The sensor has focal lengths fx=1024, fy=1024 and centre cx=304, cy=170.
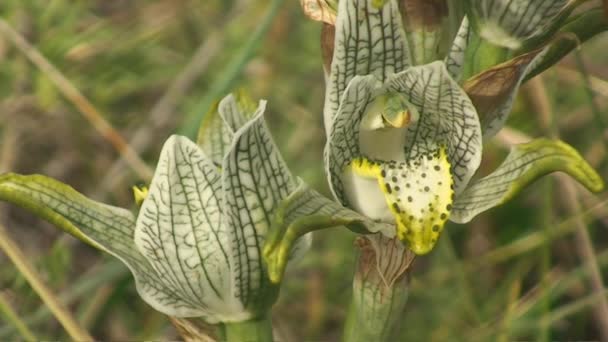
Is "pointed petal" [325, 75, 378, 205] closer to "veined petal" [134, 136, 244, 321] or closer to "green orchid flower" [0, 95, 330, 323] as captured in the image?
"green orchid flower" [0, 95, 330, 323]

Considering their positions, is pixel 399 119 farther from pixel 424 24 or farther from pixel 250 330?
pixel 250 330

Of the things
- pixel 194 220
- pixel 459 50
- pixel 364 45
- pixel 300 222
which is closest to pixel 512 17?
pixel 459 50

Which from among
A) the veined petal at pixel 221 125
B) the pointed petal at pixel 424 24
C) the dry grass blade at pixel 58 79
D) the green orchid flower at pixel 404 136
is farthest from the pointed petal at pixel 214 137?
the dry grass blade at pixel 58 79

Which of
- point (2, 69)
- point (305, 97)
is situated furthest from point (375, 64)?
point (305, 97)

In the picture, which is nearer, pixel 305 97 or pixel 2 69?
pixel 2 69

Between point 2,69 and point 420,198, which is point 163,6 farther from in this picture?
point 420,198
